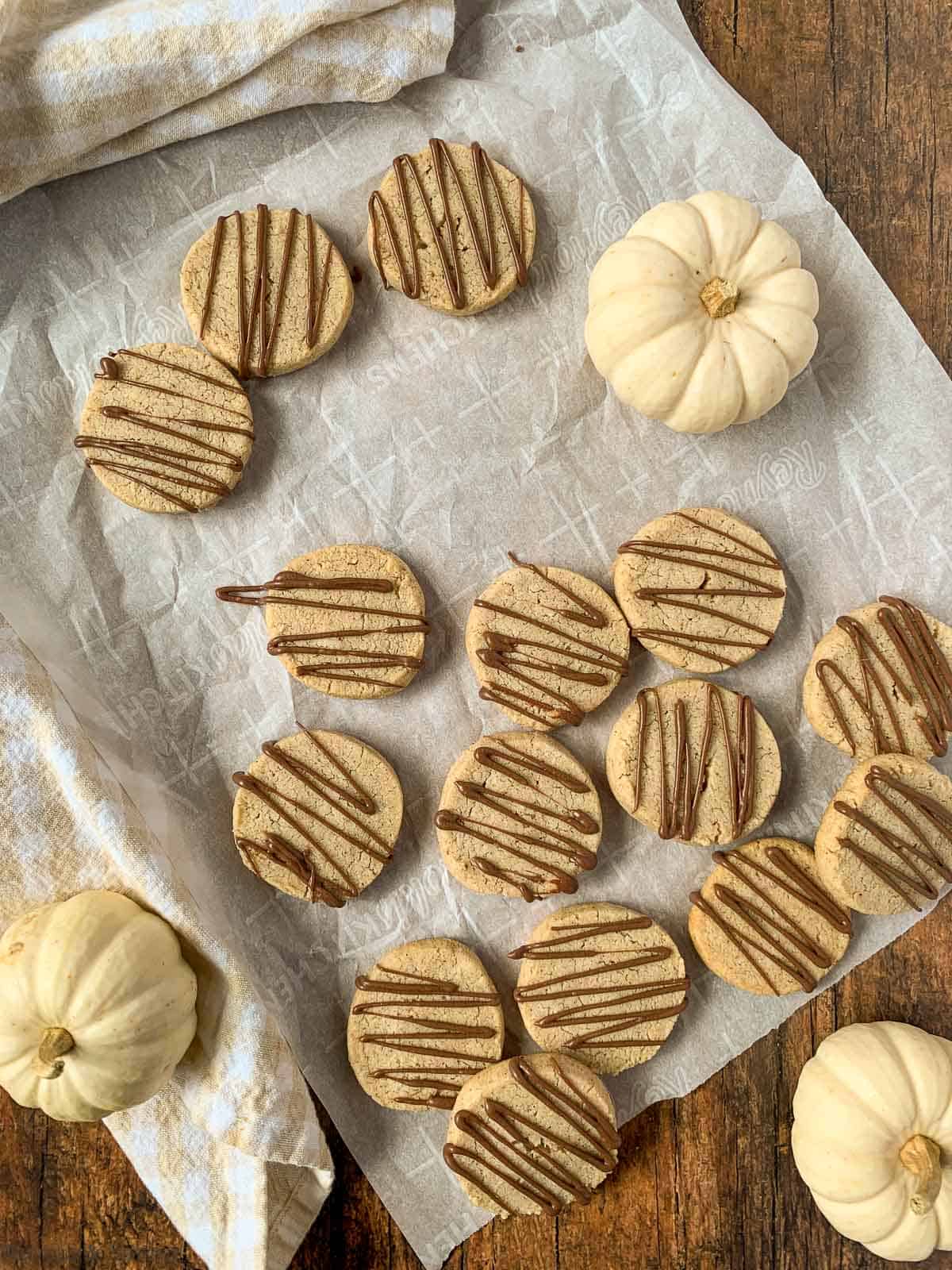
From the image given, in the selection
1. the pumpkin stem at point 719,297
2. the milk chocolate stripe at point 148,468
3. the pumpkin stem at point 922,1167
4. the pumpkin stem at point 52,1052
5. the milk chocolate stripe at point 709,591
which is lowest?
the pumpkin stem at point 922,1167

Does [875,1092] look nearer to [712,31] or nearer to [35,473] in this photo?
[35,473]

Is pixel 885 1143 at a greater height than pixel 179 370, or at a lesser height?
lesser

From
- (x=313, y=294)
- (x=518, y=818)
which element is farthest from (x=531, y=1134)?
(x=313, y=294)

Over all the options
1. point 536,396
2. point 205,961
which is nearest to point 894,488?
point 536,396

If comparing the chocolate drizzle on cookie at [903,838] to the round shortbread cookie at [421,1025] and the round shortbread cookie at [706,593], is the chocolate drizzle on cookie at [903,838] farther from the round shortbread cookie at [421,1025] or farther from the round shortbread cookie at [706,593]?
the round shortbread cookie at [421,1025]

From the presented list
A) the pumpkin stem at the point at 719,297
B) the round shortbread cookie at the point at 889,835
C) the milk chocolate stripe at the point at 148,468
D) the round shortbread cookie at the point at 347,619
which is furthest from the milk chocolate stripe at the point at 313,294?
the round shortbread cookie at the point at 889,835

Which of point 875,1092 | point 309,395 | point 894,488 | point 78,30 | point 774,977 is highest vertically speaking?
point 78,30

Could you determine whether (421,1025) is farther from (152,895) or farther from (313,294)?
(313,294)
